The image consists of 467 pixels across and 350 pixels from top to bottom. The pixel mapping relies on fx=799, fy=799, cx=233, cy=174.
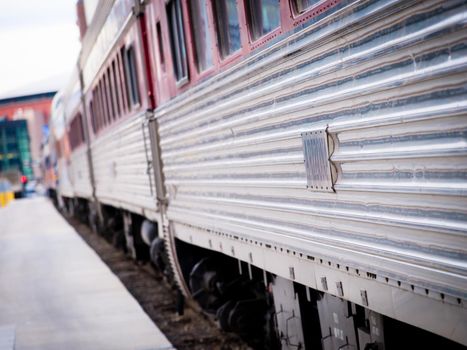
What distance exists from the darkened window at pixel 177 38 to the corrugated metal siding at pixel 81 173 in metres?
9.60

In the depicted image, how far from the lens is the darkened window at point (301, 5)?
3.62 meters

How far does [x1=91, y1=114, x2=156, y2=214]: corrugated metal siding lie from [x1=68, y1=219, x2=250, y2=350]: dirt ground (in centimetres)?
109

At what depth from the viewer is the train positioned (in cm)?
272

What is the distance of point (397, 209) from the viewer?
3.01m

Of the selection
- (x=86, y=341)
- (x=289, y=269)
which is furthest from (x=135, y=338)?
(x=289, y=269)

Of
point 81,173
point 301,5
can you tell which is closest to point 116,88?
point 301,5

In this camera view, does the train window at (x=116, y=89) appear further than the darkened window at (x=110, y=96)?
No

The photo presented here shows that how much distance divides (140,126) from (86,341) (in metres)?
2.39

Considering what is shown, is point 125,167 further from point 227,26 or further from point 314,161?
point 314,161

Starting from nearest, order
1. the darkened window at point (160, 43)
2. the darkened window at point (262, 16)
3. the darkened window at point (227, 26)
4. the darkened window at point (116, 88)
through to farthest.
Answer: the darkened window at point (262, 16) < the darkened window at point (227, 26) < the darkened window at point (160, 43) < the darkened window at point (116, 88)

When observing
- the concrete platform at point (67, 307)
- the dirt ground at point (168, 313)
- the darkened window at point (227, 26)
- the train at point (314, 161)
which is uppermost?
the darkened window at point (227, 26)

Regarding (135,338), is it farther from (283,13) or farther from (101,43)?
(101,43)

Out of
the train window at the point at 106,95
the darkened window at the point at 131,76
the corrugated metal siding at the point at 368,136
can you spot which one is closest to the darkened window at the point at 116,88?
the train window at the point at 106,95

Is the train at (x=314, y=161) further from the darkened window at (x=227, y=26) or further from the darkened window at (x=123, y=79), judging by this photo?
the darkened window at (x=123, y=79)
